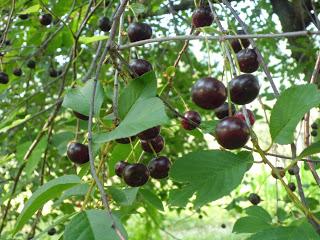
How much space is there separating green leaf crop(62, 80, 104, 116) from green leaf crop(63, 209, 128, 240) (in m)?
0.24

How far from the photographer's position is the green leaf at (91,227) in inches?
25.0

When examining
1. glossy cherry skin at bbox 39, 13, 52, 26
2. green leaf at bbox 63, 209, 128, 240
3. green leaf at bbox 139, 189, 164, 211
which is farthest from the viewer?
glossy cherry skin at bbox 39, 13, 52, 26

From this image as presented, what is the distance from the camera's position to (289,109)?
0.81 m

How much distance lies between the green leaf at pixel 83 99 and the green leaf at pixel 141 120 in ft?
0.43

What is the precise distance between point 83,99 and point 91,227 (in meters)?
0.32

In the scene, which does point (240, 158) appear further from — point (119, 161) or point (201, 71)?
point (201, 71)

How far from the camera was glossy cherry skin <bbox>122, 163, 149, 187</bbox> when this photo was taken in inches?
37.4

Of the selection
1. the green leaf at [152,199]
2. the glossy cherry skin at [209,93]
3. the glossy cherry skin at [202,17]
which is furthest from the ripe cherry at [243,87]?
the glossy cherry skin at [202,17]

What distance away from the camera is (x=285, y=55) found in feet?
9.47

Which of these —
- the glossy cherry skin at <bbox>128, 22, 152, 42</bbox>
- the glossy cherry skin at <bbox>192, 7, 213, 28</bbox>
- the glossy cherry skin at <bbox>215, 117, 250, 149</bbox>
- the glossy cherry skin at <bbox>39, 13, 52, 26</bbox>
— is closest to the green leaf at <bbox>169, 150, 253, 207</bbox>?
the glossy cherry skin at <bbox>215, 117, 250, 149</bbox>

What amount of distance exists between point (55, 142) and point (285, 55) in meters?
1.60

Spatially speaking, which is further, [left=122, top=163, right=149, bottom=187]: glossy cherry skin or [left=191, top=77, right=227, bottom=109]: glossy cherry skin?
[left=122, top=163, right=149, bottom=187]: glossy cherry skin

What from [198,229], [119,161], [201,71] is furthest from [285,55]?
[198,229]

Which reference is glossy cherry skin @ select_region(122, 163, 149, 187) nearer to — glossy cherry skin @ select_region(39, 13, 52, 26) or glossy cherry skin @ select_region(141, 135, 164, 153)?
glossy cherry skin @ select_region(141, 135, 164, 153)
